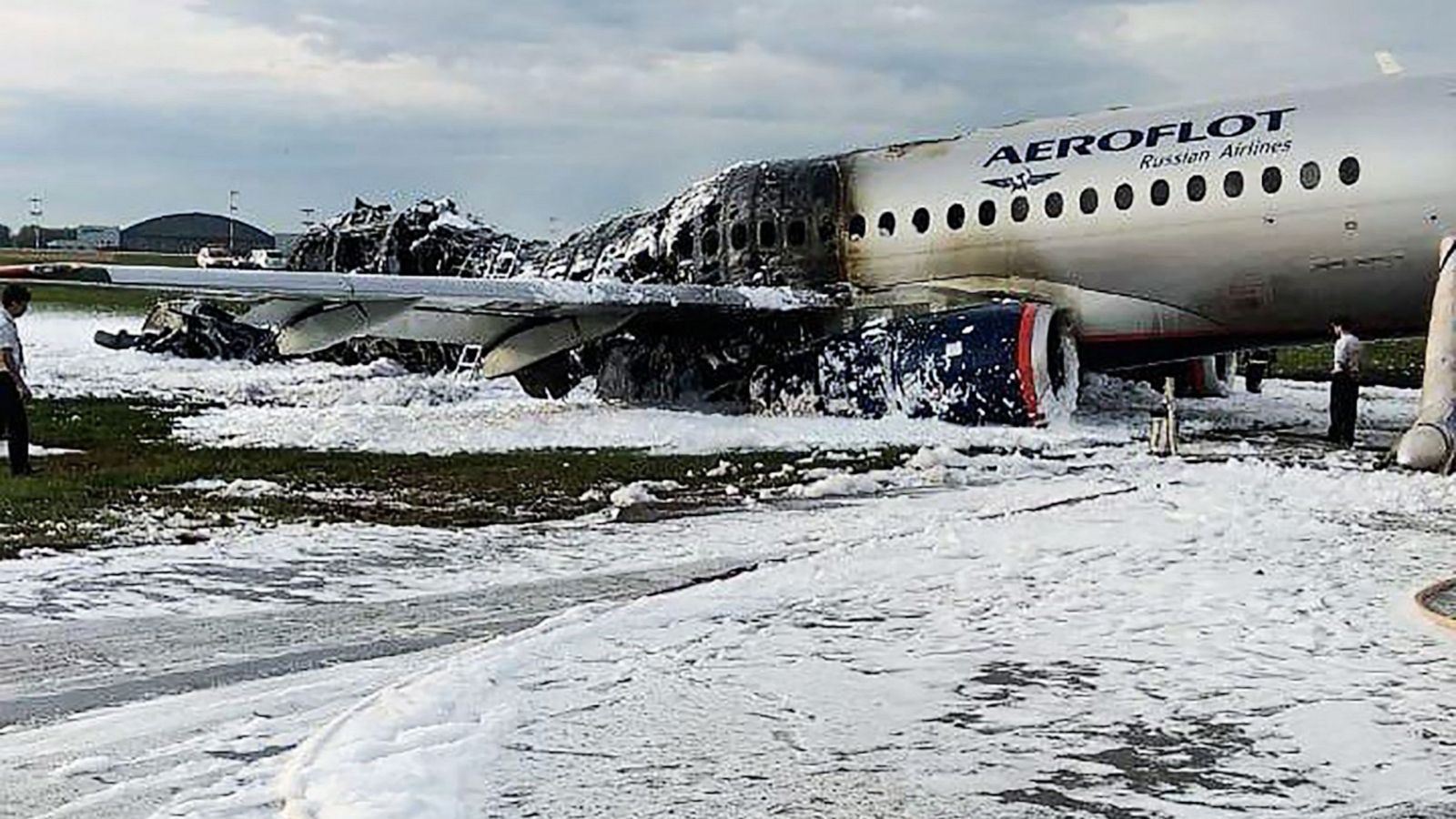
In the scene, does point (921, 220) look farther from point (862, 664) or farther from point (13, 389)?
point (862, 664)

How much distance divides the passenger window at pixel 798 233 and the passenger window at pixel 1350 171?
240 inches

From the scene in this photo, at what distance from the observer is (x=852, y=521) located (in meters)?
10.0

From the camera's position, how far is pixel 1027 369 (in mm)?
15617

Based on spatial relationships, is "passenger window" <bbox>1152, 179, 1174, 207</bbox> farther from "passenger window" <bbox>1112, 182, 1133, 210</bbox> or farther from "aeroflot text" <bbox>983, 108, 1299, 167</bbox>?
"aeroflot text" <bbox>983, 108, 1299, 167</bbox>

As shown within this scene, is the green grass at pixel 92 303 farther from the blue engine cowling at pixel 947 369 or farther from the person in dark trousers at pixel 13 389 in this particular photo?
the person in dark trousers at pixel 13 389

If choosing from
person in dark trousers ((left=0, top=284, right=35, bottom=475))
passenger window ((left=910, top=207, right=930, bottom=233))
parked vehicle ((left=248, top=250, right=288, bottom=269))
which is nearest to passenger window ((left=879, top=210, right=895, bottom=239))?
passenger window ((left=910, top=207, right=930, bottom=233))

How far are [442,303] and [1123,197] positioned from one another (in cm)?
704

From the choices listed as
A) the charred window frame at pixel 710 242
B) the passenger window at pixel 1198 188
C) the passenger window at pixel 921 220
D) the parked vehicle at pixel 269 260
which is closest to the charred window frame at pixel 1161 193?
the passenger window at pixel 1198 188

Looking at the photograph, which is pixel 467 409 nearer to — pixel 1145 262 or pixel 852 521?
pixel 1145 262

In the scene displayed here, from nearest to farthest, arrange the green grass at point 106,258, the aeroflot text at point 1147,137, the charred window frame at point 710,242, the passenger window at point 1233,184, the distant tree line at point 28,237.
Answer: the passenger window at point 1233,184 → the aeroflot text at point 1147,137 → the charred window frame at point 710,242 → the green grass at point 106,258 → the distant tree line at point 28,237

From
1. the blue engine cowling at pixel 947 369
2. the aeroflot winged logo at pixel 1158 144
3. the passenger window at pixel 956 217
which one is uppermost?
the aeroflot winged logo at pixel 1158 144

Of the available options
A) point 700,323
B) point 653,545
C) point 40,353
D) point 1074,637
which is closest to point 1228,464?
point 653,545

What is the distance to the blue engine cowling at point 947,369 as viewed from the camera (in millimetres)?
15664

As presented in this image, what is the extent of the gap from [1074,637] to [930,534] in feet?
8.71
